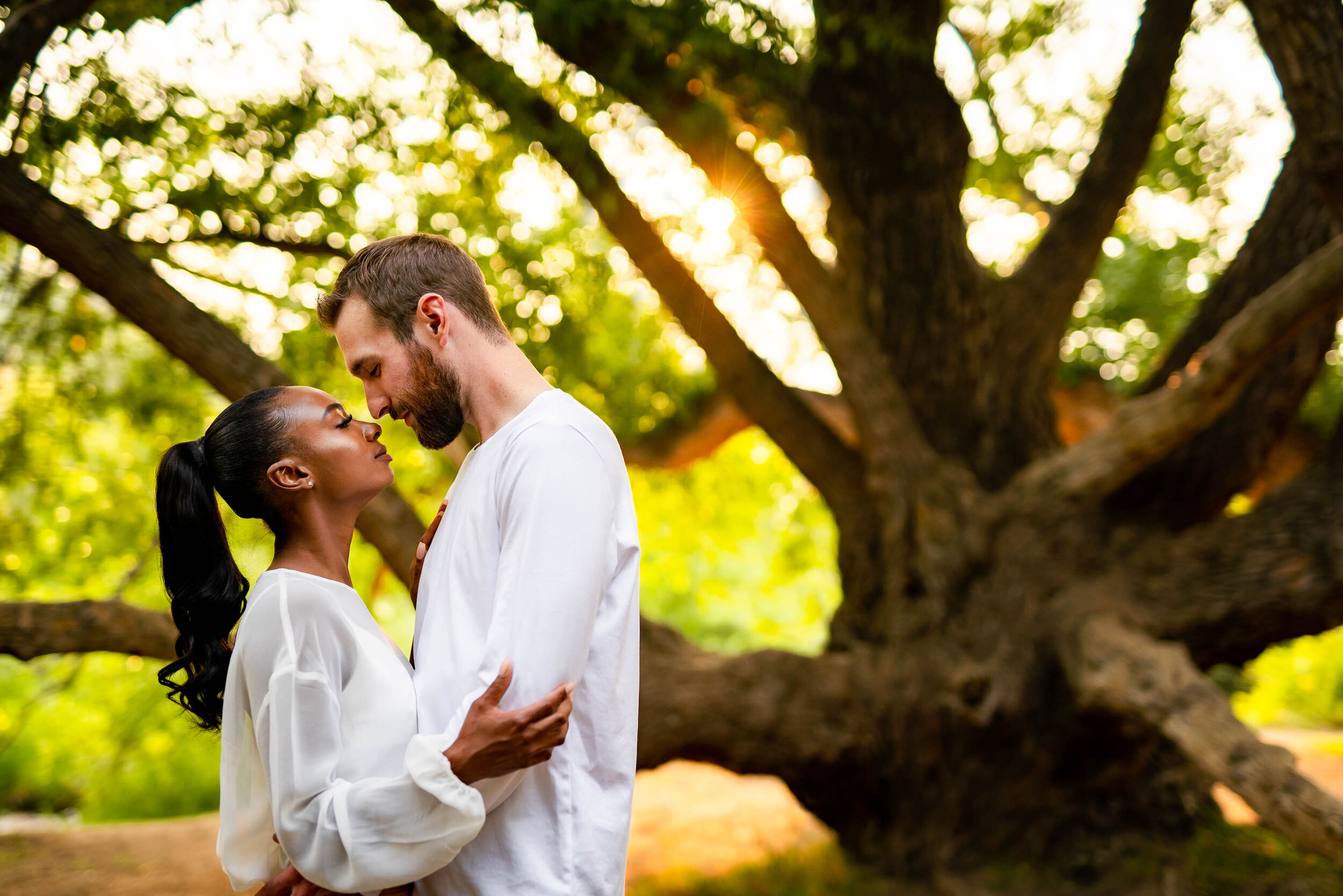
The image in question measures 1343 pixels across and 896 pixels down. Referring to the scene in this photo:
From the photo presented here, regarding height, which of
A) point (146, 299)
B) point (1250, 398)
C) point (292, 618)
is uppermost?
point (1250, 398)

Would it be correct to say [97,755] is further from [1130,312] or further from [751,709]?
[1130,312]

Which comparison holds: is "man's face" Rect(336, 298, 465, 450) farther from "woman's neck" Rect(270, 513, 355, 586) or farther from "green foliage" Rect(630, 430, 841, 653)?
"green foliage" Rect(630, 430, 841, 653)

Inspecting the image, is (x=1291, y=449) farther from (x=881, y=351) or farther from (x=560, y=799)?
(x=560, y=799)

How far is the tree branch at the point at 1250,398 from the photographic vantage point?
16.8ft

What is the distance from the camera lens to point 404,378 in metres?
1.84

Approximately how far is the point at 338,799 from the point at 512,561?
486mm

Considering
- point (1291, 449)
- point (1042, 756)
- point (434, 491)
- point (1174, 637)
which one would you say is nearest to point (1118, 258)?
point (1291, 449)

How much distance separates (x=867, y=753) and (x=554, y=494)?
13.4 feet

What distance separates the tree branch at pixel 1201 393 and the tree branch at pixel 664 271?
4.02 ft

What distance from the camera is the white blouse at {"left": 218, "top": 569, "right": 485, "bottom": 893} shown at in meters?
1.50

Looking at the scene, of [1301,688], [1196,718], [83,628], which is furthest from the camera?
[1301,688]

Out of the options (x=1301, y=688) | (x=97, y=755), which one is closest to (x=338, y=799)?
(x=97, y=755)

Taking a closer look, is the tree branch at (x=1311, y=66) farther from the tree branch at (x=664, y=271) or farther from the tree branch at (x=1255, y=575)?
the tree branch at (x=664, y=271)

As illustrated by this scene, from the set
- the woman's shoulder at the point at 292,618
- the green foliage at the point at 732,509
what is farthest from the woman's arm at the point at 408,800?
the green foliage at the point at 732,509
